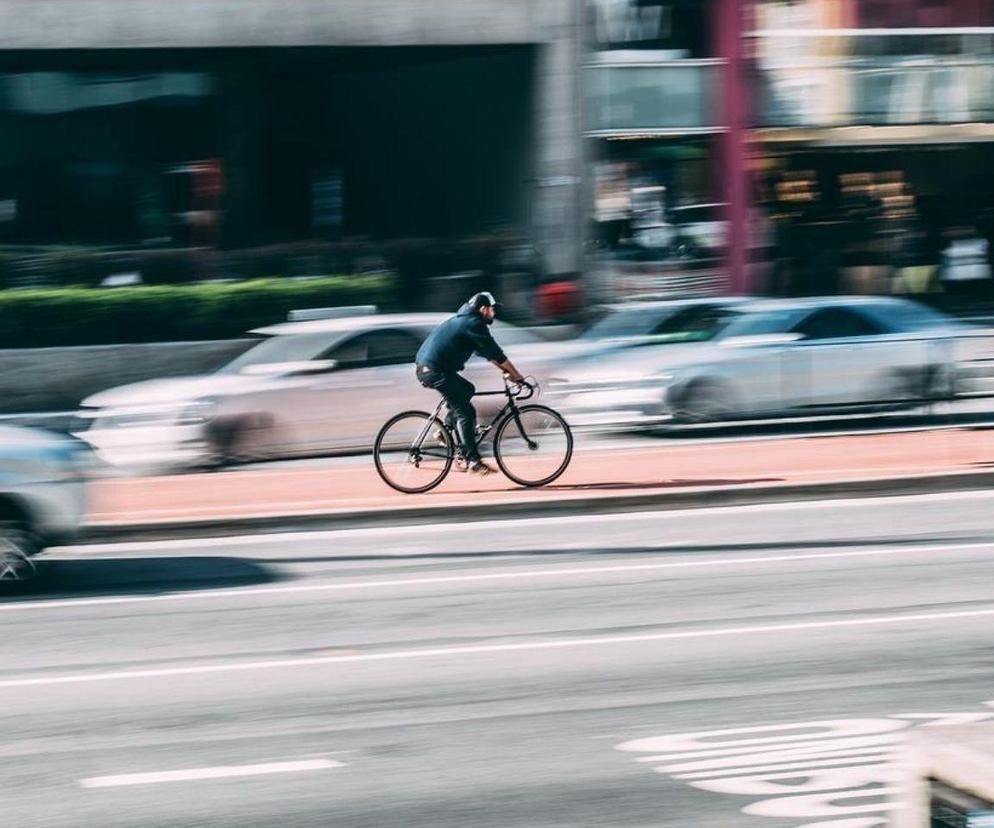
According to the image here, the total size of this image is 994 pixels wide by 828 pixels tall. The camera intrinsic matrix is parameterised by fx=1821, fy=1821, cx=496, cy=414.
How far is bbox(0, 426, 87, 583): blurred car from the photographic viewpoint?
1066 centimetres

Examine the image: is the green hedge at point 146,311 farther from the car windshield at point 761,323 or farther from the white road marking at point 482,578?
the white road marking at point 482,578

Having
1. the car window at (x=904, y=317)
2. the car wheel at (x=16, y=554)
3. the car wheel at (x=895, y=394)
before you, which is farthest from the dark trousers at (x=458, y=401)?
the car window at (x=904, y=317)

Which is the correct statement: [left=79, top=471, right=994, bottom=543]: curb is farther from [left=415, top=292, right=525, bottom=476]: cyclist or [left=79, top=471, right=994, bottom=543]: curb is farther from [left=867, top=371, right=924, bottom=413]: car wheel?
[left=867, top=371, right=924, bottom=413]: car wheel

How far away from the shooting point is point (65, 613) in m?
10.3

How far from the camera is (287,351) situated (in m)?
17.5

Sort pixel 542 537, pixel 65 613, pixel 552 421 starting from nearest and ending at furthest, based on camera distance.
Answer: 1. pixel 65 613
2. pixel 542 537
3. pixel 552 421

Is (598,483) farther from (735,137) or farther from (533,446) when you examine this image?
(735,137)

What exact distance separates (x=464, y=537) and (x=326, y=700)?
16.3 ft

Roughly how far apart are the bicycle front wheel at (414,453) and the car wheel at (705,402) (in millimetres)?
4244

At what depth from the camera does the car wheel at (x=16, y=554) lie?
10.7 meters

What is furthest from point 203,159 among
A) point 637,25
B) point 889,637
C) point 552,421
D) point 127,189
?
point 889,637

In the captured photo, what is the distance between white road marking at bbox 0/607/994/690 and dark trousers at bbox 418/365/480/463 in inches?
212

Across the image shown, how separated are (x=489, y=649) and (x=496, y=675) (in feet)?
1.88

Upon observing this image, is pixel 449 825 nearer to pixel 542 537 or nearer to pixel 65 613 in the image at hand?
pixel 65 613
